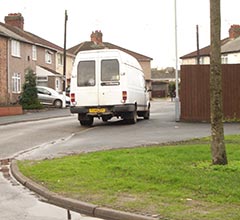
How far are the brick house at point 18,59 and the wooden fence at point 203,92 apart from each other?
68.0 ft

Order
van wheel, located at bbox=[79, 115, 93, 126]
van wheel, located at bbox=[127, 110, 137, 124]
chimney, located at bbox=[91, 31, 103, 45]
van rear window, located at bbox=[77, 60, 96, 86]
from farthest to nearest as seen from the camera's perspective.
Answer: chimney, located at bbox=[91, 31, 103, 45]
van wheel, located at bbox=[79, 115, 93, 126]
van wheel, located at bbox=[127, 110, 137, 124]
van rear window, located at bbox=[77, 60, 96, 86]

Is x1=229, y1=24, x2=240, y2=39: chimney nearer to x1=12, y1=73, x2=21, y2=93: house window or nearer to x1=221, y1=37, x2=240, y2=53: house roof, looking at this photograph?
x1=221, y1=37, x2=240, y2=53: house roof

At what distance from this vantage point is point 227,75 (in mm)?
21969

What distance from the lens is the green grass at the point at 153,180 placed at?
710 cm

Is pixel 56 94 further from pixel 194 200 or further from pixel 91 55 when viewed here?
pixel 194 200

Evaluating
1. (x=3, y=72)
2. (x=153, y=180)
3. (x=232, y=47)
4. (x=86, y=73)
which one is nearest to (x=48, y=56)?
(x=3, y=72)

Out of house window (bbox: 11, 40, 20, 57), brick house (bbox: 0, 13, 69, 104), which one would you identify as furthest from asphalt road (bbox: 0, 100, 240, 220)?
house window (bbox: 11, 40, 20, 57)

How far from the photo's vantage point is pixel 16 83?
4366 centimetres

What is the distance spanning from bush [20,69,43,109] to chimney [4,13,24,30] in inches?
716

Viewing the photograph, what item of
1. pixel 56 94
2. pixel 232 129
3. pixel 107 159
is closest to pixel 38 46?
pixel 56 94

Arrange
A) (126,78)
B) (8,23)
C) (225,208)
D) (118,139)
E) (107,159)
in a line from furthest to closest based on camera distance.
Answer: (8,23) < (126,78) < (118,139) < (107,159) < (225,208)

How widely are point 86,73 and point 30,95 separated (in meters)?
17.6

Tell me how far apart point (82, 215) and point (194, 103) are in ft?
50.5

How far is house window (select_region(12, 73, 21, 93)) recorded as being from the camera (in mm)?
42844
